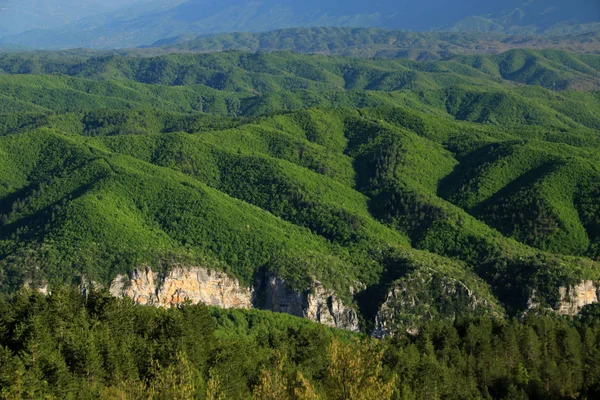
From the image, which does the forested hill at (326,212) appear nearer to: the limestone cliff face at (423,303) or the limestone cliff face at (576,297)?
the limestone cliff face at (423,303)

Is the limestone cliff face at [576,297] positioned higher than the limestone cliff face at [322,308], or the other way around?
the limestone cliff face at [576,297]

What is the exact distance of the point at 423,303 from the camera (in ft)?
342

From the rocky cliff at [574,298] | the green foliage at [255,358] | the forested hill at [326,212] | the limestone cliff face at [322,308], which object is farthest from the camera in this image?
the forested hill at [326,212]

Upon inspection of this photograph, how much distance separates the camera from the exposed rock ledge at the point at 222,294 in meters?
104

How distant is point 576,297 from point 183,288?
55725 millimetres

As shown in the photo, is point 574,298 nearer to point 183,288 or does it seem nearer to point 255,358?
point 183,288

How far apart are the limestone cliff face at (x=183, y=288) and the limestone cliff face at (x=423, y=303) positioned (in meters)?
21.2

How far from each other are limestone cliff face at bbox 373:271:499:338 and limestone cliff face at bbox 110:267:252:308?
69.5 ft

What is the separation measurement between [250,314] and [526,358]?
37542 millimetres


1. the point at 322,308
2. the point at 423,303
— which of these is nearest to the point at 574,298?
the point at 423,303

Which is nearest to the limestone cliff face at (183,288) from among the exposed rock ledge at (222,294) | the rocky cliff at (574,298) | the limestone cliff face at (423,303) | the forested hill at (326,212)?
the exposed rock ledge at (222,294)

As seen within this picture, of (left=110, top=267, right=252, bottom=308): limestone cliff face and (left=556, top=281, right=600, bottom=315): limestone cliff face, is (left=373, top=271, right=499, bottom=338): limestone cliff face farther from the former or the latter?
(left=110, top=267, right=252, bottom=308): limestone cliff face

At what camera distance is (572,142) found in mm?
171125

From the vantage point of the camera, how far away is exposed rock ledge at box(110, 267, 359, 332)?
10419 cm
